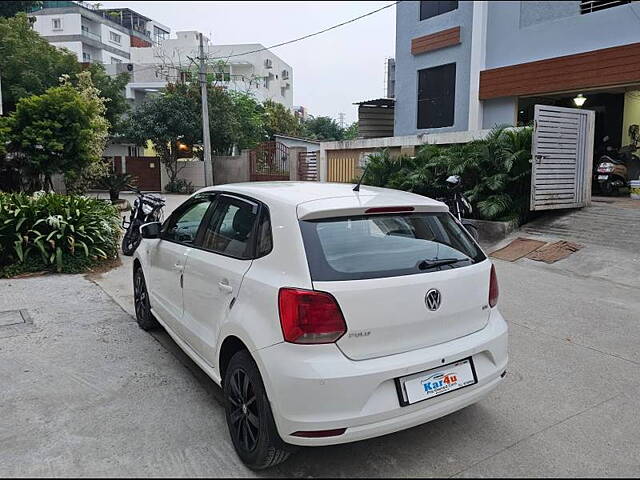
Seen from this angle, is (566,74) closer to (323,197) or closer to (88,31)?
(323,197)

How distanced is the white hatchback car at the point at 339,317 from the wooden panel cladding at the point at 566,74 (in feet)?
30.6

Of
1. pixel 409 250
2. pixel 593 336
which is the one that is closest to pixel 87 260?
pixel 409 250

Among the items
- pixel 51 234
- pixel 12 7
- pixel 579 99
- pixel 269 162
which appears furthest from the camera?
pixel 269 162

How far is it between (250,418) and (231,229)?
1159 millimetres

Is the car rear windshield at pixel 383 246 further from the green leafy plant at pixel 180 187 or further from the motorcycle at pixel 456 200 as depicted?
the green leafy plant at pixel 180 187

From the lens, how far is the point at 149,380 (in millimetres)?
3736

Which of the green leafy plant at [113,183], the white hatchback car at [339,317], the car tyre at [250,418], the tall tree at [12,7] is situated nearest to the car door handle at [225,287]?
the white hatchback car at [339,317]

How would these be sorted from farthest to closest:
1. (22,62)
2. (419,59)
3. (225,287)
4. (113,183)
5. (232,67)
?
(232,67) → (22,62) → (113,183) → (419,59) → (225,287)

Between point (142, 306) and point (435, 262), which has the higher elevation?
point (435, 262)

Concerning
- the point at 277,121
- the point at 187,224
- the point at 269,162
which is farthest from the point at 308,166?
the point at 277,121

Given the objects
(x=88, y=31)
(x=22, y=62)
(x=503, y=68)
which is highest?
(x=88, y=31)

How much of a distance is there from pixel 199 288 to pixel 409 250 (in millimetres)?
1380

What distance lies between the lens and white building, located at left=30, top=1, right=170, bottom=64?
1891 inches

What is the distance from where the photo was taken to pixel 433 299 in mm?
2637
